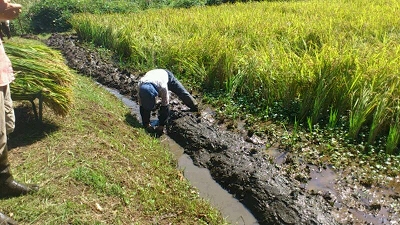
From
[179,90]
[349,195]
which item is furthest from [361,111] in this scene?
[179,90]

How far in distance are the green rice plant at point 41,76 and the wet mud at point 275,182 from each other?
57.0 inches

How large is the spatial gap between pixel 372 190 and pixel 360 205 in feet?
0.83

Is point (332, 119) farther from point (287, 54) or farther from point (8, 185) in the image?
point (8, 185)

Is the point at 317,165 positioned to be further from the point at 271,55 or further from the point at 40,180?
the point at 40,180

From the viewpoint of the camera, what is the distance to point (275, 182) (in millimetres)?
3508

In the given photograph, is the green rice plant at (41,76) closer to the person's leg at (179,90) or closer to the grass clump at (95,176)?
the grass clump at (95,176)

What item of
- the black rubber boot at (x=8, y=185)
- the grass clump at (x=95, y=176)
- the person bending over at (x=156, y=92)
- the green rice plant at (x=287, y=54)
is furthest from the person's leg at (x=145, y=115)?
the black rubber boot at (x=8, y=185)

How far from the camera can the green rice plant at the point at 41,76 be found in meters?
3.80

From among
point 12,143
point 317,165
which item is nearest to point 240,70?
point 317,165

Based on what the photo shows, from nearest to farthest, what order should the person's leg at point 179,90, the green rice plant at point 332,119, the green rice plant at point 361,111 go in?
the green rice plant at point 361,111
the green rice plant at point 332,119
the person's leg at point 179,90

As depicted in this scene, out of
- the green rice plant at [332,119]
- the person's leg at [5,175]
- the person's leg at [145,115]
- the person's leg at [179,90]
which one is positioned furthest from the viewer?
the person's leg at [179,90]

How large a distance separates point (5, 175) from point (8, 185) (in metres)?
0.09

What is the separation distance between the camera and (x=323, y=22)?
7.14m

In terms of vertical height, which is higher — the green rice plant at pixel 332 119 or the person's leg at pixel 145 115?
the green rice plant at pixel 332 119
